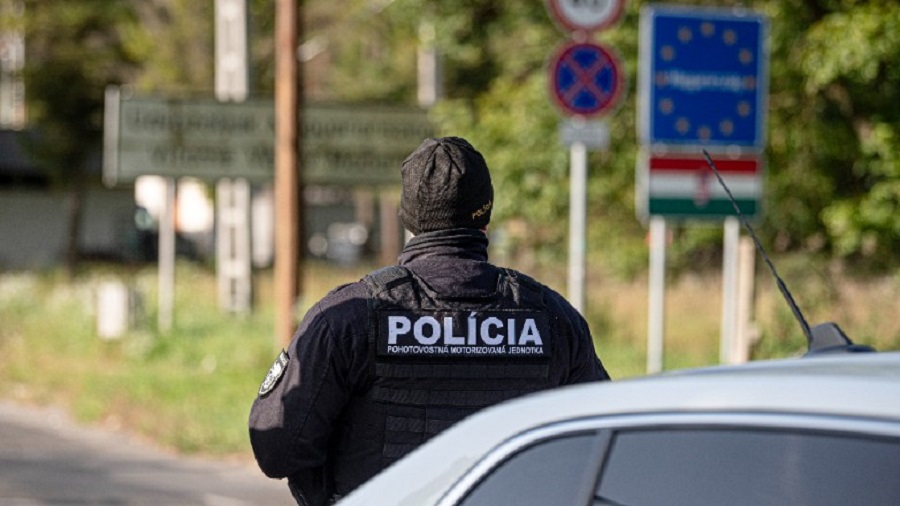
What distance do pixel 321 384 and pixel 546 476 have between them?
1.03 m

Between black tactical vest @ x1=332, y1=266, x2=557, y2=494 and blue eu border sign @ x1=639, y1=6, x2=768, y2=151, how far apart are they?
7.67m

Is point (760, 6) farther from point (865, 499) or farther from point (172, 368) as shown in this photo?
point (865, 499)

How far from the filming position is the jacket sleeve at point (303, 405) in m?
3.38

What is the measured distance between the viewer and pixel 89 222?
59.7 meters

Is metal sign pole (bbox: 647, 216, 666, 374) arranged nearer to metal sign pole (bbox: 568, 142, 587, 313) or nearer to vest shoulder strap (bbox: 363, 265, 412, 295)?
metal sign pole (bbox: 568, 142, 587, 313)

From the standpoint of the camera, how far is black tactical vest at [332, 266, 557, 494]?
3422mm

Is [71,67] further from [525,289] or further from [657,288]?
[525,289]

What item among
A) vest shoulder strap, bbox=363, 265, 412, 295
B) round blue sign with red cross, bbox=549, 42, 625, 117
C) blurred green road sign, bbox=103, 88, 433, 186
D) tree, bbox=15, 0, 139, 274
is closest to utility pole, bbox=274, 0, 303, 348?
blurred green road sign, bbox=103, 88, 433, 186

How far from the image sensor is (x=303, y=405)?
3.38 meters

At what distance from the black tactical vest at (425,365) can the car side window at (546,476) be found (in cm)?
89

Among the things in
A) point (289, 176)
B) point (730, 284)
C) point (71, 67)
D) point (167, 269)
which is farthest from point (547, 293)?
point (71, 67)

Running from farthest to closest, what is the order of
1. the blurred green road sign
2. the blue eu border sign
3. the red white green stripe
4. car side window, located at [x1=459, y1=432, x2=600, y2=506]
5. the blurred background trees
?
the blurred green road sign, the blurred background trees, the blue eu border sign, the red white green stripe, car side window, located at [x1=459, y1=432, x2=600, y2=506]

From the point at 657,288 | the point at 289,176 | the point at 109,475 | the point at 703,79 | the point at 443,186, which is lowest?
the point at 109,475

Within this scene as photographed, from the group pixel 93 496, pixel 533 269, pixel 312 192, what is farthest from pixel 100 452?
pixel 312 192
